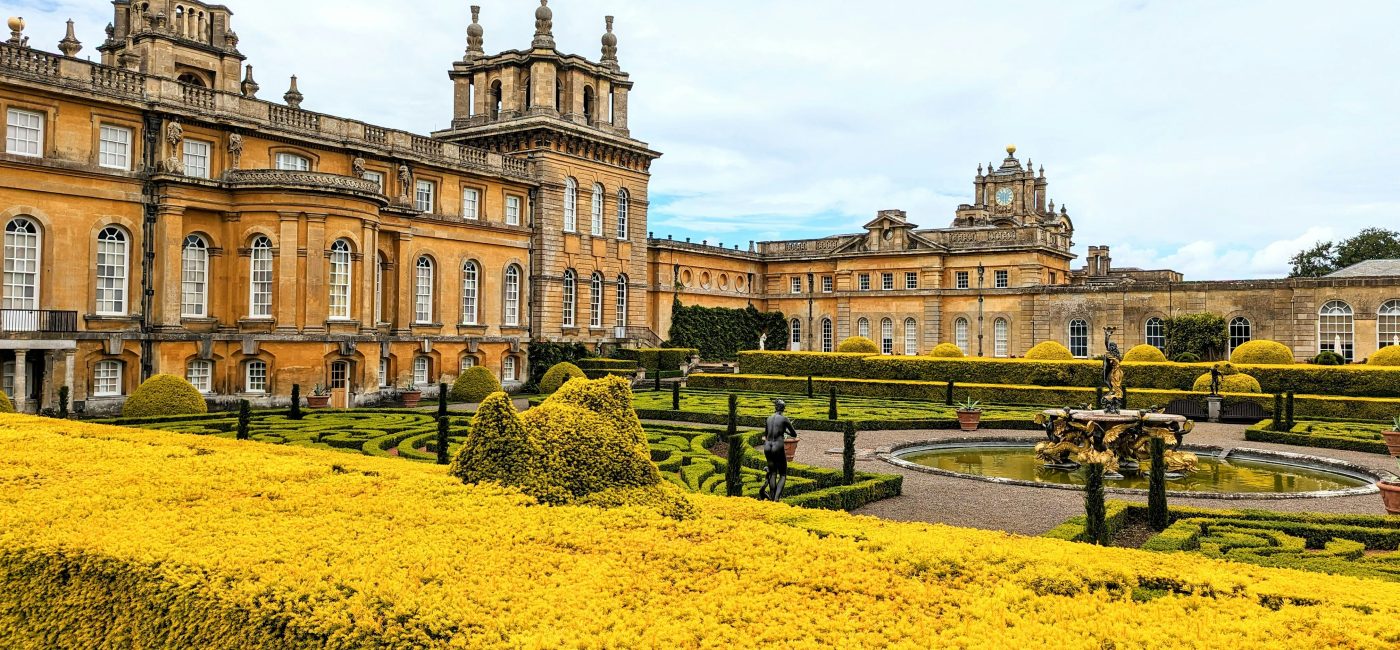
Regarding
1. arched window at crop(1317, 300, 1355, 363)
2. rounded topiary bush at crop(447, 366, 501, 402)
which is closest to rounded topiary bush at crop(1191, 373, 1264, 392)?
arched window at crop(1317, 300, 1355, 363)

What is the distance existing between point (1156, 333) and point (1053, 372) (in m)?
16.5

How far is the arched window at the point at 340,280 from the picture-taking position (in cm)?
2817

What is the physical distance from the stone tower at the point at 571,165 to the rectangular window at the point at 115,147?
1511 cm

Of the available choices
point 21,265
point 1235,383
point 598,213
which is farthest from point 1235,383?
point 21,265

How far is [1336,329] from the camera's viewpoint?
3950 centimetres

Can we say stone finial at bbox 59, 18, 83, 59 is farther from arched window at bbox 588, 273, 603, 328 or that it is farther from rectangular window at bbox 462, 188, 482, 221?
arched window at bbox 588, 273, 603, 328

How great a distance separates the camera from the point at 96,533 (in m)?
5.90

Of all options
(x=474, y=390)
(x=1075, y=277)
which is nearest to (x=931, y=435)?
(x=474, y=390)

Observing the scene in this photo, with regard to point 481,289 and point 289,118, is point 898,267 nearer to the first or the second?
point 481,289

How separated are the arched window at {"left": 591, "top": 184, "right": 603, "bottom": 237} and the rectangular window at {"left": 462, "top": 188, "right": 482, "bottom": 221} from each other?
5714 millimetres

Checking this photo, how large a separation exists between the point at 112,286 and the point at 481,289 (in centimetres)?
1327

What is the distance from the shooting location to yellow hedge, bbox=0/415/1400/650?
4.49 meters

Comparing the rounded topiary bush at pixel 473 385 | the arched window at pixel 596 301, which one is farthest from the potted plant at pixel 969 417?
the arched window at pixel 596 301

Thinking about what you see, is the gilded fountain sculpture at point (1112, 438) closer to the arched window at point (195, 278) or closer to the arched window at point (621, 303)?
the arched window at point (195, 278)
